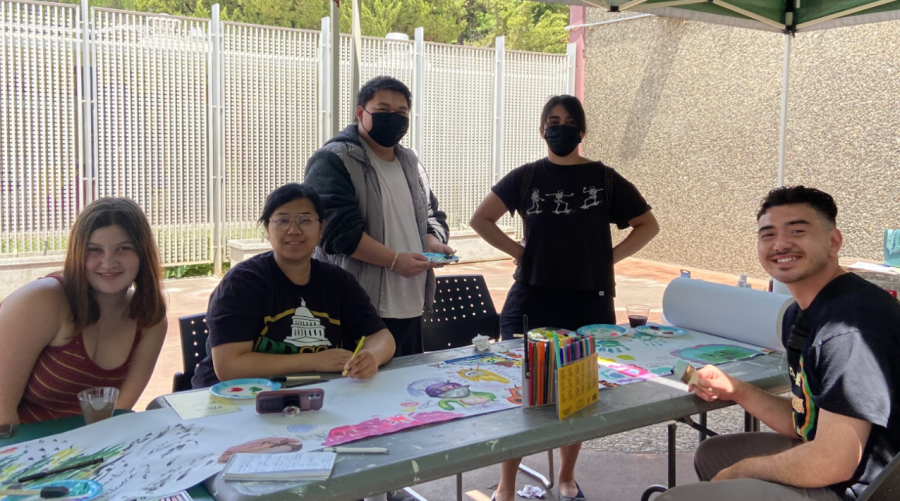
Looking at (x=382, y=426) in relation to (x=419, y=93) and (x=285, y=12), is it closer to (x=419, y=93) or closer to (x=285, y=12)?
(x=419, y=93)

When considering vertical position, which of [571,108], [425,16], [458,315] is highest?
[425,16]

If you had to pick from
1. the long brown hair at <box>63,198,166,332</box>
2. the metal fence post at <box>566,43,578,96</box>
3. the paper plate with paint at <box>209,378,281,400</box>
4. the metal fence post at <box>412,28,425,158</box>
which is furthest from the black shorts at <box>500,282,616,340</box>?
the metal fence post at <box>566,43,578,96</box>

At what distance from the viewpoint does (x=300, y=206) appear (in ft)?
8.29

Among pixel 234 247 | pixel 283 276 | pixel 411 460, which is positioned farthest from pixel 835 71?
pixel 411 460

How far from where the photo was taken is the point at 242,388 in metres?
2.11

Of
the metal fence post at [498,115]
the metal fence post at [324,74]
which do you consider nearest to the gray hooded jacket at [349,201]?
the metal fence post at [324,74]

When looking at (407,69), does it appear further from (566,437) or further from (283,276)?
(566,437)

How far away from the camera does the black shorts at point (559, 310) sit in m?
3.25

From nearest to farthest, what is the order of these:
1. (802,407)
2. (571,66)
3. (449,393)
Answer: (802,407)
(449,393)
(571,66)

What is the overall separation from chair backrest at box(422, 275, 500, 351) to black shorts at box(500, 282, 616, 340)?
601 millimetres

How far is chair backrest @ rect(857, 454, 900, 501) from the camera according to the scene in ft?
5.34

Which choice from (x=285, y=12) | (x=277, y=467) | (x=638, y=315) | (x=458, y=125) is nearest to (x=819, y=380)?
(x=638, y=315)

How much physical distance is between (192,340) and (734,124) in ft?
26.5

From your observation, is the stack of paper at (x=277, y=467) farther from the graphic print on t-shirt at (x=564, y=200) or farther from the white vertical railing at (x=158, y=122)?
the white vertical railing at (x=158, y=122)
